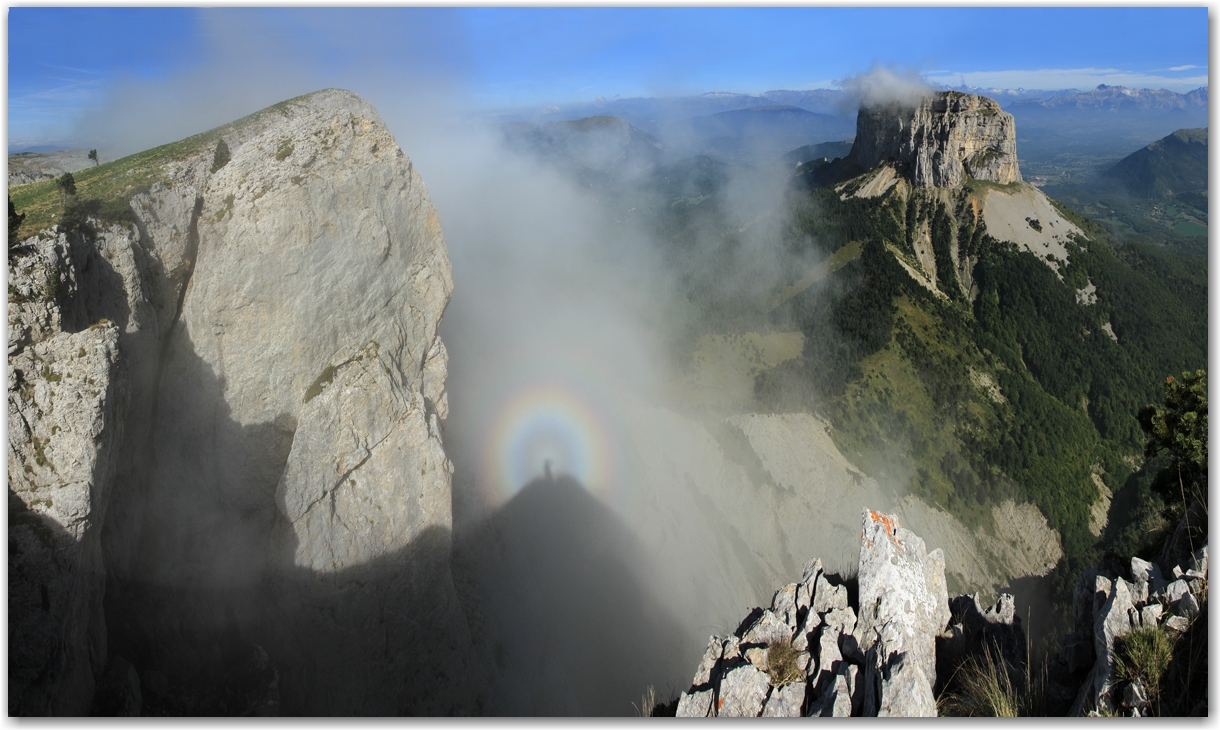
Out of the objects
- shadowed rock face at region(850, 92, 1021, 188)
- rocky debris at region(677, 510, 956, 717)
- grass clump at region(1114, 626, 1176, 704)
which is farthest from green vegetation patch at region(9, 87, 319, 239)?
shadowed rock face at region(850, 92, 1021, 188)

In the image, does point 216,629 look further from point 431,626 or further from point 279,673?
point 431,626

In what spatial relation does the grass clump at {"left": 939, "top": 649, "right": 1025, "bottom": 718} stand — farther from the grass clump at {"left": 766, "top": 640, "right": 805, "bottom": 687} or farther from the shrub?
the shrub

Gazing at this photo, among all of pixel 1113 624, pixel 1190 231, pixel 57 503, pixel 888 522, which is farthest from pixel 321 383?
pixel 1190 231

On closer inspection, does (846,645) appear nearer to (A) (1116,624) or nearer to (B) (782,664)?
(B) (782,664)

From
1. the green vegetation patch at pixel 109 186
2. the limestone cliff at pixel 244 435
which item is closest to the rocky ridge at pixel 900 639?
the limestone cliff at pixel 244 435

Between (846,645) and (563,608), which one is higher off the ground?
(846,645)

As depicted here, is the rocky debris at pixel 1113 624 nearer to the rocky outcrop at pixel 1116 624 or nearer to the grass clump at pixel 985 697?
the rocky outcrop at pixel 1116 624
